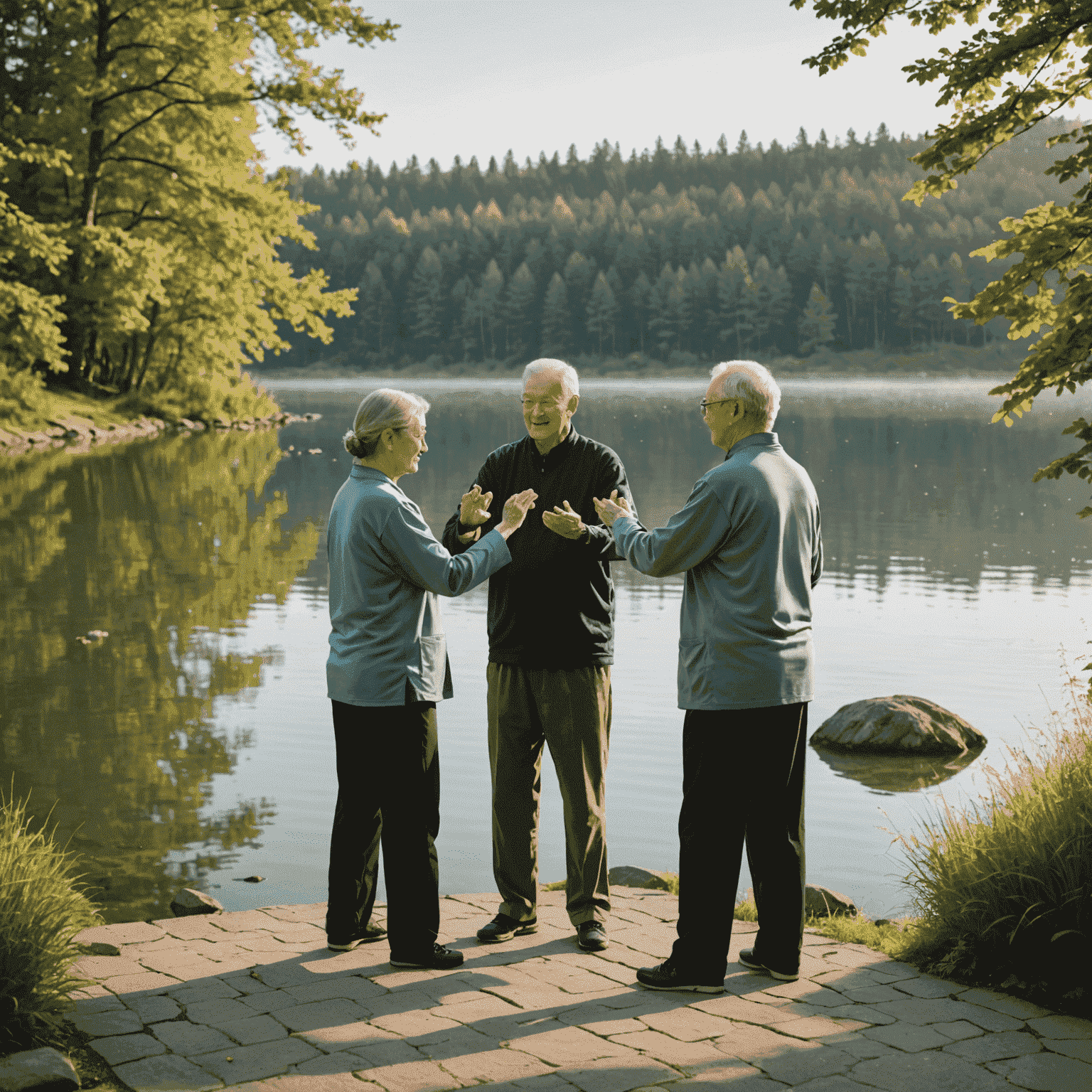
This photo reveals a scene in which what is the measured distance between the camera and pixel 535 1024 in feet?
13.6

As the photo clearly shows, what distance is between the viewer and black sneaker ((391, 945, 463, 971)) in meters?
4.69

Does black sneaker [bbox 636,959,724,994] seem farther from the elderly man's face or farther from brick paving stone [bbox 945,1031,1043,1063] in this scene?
the elderly man's face

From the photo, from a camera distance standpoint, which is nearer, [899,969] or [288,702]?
[899,969]

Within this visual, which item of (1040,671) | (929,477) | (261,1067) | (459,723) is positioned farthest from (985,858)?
(929,477)

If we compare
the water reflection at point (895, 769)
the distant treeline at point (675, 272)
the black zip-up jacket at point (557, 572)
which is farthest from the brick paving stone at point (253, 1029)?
the distant treeline at point (675, 272)

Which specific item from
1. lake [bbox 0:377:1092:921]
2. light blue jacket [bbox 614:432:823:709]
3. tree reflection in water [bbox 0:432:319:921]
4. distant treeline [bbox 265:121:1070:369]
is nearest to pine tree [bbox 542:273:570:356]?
distant treeline [bbox 265:121:1070:369]

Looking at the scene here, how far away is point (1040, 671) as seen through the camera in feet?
39.9

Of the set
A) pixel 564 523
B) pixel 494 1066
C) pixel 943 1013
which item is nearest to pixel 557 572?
pixel 564 523

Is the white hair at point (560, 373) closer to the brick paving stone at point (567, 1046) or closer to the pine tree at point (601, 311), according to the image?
the brick paving stone at point (567, 1046)

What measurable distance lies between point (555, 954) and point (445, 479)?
25.0m

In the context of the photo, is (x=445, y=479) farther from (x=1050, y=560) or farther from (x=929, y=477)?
(x=1050, y=560)

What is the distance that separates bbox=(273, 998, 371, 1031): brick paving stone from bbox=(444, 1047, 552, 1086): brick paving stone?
471mm

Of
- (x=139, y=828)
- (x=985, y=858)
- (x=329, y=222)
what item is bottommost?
(x=139, y=828)

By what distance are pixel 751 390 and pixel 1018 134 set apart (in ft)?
10.2
